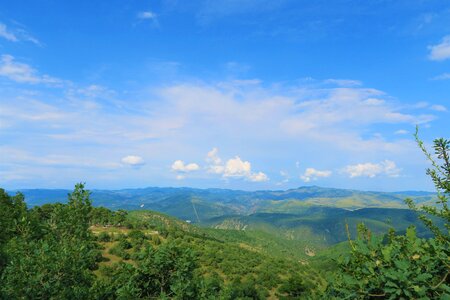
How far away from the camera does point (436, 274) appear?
5.50 meters

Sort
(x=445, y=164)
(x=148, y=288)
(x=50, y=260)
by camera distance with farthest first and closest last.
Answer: (x=50, y=260) < (x=148, y=288) < (x=445, y=164)

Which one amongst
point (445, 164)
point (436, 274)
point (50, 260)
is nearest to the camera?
point (436, 274)

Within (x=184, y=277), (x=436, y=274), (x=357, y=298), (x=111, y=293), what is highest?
(x=436, y=274)

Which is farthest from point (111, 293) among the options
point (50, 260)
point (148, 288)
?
point (50, 260)

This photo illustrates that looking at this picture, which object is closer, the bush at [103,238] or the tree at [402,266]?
the tree at [402,266]

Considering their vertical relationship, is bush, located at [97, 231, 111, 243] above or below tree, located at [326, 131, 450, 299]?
below

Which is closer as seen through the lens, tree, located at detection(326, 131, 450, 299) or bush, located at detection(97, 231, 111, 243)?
tree, located at detection(326, 131, 450, 299)

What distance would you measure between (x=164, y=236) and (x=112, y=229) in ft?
57.3

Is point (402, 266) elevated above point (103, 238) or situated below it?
above

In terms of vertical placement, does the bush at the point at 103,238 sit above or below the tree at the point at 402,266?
below

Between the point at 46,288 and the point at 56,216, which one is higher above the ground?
the point at 56,216

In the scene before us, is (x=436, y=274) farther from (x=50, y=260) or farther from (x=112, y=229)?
(x=112, y=229)

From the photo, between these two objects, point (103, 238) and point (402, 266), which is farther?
point (103, 238)

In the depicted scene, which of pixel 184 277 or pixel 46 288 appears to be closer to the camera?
pixel 184 277
